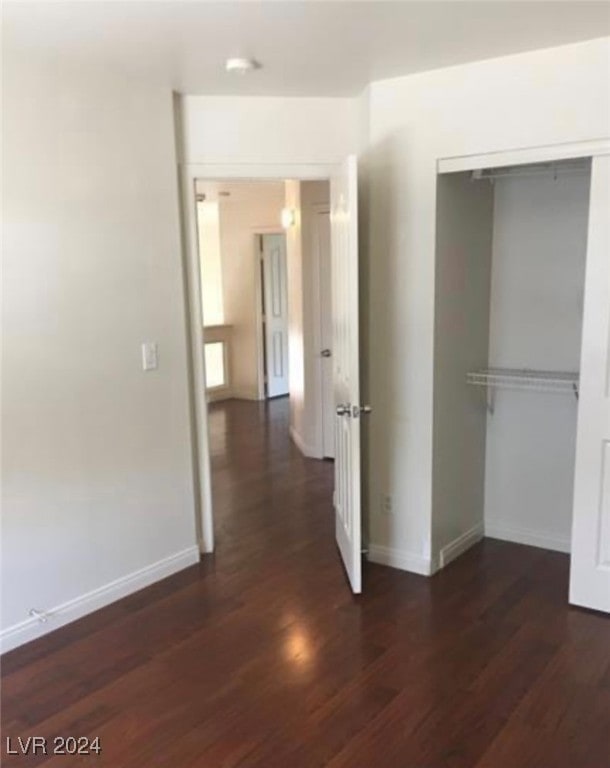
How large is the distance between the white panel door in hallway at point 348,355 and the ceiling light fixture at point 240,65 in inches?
22.6

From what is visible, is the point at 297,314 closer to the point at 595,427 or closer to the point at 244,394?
the point at 244,394

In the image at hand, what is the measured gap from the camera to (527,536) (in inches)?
150

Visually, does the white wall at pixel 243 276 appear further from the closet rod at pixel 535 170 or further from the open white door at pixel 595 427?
the open white door at pixel 595 427

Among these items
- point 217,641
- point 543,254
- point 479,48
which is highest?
point 479,48

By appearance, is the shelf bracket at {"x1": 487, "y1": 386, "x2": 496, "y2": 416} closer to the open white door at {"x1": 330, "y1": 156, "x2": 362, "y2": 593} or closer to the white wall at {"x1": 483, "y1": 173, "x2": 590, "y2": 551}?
the white wall at {"x1": 483, "y1": 173, "x2": 590, "y2": 551}

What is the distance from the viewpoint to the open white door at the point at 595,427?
111 inches

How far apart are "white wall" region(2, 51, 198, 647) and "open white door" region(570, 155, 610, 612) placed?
Answer: 198 centimetres

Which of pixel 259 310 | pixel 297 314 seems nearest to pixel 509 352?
pixel 297 314

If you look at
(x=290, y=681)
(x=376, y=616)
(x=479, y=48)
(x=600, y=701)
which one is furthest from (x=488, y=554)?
(x=479, y=48)

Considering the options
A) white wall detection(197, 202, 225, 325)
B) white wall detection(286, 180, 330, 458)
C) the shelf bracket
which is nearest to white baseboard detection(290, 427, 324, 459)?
white wall detection(286, 180, 330, 458)

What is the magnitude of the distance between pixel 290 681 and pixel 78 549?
1178mm

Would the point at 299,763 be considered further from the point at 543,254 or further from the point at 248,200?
the point at 248,200

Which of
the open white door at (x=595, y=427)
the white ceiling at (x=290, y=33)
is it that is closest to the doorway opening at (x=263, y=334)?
the white ceiling at (x=290, y=33)

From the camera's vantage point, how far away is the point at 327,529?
412 centimetres
